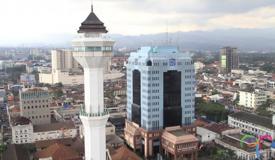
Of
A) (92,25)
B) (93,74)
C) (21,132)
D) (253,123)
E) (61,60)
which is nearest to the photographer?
(92,25)

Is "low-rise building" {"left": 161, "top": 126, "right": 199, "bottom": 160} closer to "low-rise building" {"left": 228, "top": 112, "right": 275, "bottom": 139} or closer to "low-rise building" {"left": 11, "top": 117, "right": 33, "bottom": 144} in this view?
"low-rise building" {"left": 228, "top": 112, "right": 275, "bottom": 139}

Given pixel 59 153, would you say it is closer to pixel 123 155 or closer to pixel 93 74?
pixel 123 155

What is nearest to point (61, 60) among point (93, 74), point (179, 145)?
point (179, 145)

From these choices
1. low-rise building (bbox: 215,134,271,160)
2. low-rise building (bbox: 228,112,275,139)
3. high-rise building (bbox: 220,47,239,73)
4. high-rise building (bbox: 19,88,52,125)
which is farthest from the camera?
high-rise building (bbox: 220,47,239,73)

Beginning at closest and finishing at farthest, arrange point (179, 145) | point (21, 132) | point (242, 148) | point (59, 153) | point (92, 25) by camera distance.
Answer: point (92, 25)
point (59, 153)
point (179, 145)
point (242, 148)
point (21, 132)

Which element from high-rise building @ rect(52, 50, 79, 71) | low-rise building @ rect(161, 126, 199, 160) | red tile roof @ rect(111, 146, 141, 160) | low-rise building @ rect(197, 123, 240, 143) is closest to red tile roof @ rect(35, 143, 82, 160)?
red tile roof @ rect(111, 146, 141, 160)

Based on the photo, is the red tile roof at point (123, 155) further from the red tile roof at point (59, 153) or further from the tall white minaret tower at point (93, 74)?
the tall white minaret tower at point (93, 74)
